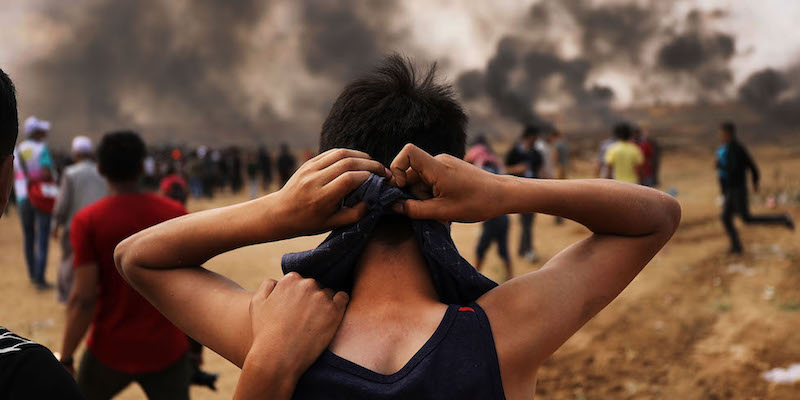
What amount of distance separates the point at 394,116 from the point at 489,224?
5.42 meters

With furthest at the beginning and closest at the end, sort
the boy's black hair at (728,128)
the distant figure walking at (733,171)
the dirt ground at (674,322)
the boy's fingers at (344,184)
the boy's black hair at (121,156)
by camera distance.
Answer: the distant figure walking at (733,171), the boy's black hair at (728,128), the dirt ground at (674,322), the boy's black hair at (121,156), the boy's fingers at (344,184)

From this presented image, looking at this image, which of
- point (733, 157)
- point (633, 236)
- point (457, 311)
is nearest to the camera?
point (457, 311)

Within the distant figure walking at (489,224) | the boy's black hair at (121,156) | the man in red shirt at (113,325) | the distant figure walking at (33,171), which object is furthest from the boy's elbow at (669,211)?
the distant figure walking at (33,171)

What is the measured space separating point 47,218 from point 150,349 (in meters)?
5.08

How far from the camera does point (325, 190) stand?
3.35 feet

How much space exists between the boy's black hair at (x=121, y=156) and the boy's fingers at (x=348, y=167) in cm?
228

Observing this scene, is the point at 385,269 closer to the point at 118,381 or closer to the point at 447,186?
the point at 447,186

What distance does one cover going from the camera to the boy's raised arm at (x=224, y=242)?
1.05m

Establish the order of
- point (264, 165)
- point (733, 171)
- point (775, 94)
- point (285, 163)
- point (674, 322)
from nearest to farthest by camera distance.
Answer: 1. point (674, 322)
2. point (733, 171)
3. point (285, 163)
4. point (264, 165)
5. point (775, 94)

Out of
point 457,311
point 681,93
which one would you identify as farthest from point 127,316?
point 681,93

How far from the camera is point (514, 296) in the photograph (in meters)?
1.18

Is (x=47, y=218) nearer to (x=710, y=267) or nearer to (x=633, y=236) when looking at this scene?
(x=633, y=236)

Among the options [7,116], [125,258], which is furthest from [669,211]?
[7,116]

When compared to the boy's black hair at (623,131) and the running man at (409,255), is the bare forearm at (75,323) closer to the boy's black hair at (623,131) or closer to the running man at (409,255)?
the running man at (409,255)
